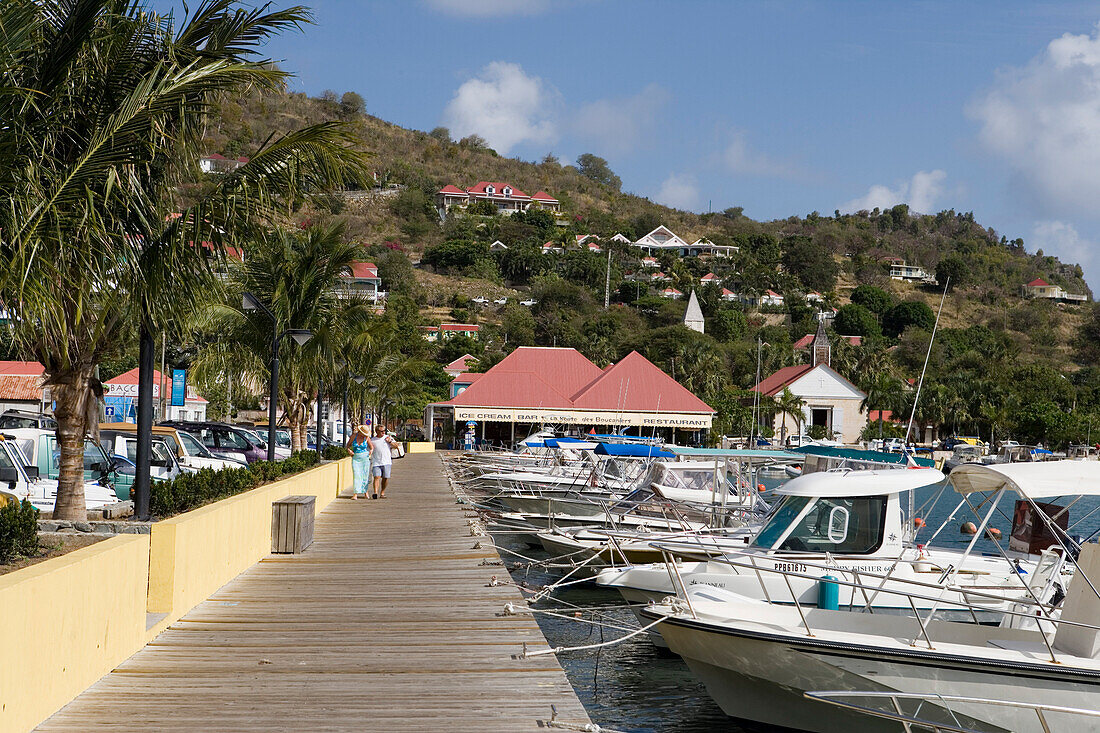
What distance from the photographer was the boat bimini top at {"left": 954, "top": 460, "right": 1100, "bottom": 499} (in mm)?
10977

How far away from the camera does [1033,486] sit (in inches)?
433

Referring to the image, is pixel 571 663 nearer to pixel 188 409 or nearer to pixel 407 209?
pixel 188 409

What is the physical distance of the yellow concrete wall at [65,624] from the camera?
6.32 meters

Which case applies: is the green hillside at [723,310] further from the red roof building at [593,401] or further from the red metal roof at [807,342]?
the red roof building at [593,401]

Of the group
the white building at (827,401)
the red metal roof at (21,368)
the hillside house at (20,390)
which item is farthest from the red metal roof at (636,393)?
the white building at (827,401)

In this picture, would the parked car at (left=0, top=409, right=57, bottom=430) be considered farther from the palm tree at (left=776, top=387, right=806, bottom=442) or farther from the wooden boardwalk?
the palm tree at (left=776, top=387, right=806, bottom=442)

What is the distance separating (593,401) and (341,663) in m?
55.5

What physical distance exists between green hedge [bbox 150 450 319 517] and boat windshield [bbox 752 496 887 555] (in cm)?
839

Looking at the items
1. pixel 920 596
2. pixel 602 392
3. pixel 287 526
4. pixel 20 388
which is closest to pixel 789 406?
pixel 602 392

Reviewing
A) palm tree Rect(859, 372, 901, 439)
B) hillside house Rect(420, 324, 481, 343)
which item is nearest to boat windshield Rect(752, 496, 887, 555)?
palm tree Rect(859, 372, 901, 439)

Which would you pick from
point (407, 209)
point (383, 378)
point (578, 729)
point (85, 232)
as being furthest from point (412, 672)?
point (407, 209)

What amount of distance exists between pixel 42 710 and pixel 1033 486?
363 inches

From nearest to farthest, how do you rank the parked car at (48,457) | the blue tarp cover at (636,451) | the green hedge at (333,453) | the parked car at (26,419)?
the parked car at (48,457)
the parked car at (26,419)
the blue tarp cover at (636,451)
the green hedge at (333,453)

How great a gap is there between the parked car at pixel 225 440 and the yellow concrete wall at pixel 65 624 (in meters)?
23.1
